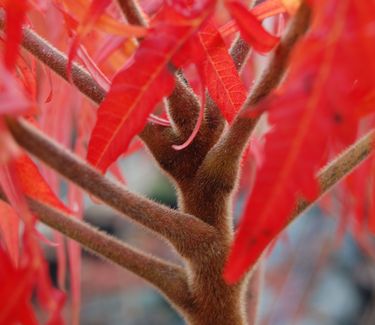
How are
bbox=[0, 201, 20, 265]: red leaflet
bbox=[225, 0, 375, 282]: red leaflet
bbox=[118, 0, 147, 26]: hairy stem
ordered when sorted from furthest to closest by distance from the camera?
bbox=[0, 201, 20, 265]: red leaflet, bbox=[118, 0, 147, 26]: hairy stem, bbox=[225, 0, 375, 282]: red leaflet

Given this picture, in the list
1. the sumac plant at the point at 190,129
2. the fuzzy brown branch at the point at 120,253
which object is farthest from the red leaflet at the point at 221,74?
the fuzzy brown branch at the point at 120,253

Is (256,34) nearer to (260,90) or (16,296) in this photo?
(260,90)

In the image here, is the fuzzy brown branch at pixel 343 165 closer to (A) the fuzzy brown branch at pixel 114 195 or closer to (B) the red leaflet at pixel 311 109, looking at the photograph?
(A) the fuzzy brown branch at pixel 114 195

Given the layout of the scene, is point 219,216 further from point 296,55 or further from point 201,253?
point 296,55

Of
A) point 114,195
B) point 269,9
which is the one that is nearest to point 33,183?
point 114,195

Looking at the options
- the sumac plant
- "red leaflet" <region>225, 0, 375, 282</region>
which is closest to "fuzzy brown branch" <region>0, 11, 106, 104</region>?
the sumac plant

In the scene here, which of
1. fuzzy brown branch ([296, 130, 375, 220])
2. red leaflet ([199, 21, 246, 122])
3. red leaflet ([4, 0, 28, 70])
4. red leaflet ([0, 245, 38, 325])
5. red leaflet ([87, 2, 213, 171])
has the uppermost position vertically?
red leaflet ([4, 0, 28, 70])

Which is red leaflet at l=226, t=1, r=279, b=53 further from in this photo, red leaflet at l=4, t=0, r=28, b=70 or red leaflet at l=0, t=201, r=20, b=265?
red leaflet at l=0, t=201, r=20, b=265

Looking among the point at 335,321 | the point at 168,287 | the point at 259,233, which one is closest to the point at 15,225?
the point at 168,287
